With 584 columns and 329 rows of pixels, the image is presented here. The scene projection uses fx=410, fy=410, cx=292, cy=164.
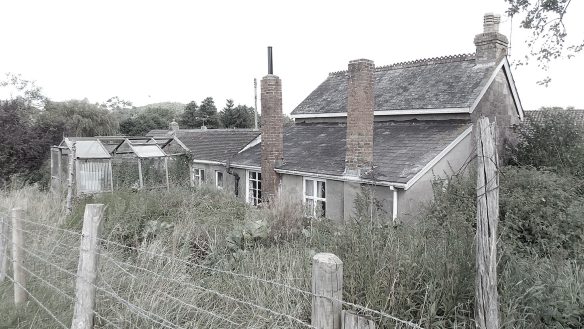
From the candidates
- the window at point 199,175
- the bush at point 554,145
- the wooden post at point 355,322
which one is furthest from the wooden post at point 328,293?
the window at point 199,175

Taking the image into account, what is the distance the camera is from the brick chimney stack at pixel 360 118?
12586 mm

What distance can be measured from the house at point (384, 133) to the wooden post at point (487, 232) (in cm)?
671

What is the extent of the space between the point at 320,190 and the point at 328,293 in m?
11.5

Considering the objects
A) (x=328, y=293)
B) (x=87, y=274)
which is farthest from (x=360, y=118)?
(x=328, y=293)

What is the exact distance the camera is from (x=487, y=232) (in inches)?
130

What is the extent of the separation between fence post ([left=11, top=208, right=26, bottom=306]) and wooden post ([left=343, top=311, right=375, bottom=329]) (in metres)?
4.36

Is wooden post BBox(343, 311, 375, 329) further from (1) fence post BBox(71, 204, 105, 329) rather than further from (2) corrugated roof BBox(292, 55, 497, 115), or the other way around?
(2) corrugated roof BBox(292, 55, 497, 115)

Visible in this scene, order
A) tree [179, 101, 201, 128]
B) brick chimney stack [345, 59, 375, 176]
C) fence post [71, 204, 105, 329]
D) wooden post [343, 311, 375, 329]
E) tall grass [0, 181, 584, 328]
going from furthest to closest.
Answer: tree [179, 101, 201, 128] → brick chimney stack [345, 59, 375, 176] → tall grass [0, 181, 584, 328] → fence post [71, 204, 105, 329] → wooden post [343, 311, 375, 329]

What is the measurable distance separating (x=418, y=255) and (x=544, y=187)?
26.5 feet

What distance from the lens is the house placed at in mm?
12164

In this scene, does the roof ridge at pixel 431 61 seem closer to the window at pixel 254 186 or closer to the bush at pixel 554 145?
the bush at pixel 554 145

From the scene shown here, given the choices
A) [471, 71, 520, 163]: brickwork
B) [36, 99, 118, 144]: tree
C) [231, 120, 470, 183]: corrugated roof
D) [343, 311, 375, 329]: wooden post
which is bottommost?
[343, 311, 375, 329]: wooden post

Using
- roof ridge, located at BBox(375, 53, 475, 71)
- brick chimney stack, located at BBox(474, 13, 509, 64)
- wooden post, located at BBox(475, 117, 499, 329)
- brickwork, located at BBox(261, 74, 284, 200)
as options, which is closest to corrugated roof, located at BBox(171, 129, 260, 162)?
brickwork, located at BBox(261, 74, 284, 200)

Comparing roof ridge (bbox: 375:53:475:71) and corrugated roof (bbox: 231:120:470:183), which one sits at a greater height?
roof ridge (bbox: 375:53:475:71)
